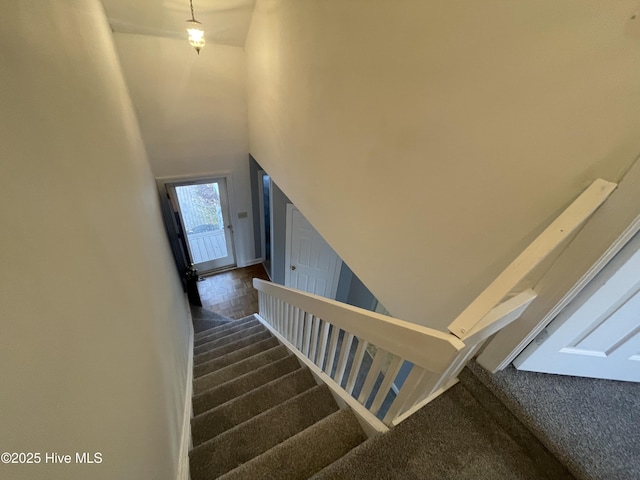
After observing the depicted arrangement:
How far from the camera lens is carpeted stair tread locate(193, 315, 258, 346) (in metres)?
3.26

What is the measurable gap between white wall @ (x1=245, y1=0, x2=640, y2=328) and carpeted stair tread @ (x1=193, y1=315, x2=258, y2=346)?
2.32 meters

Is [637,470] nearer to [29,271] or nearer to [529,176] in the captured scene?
[529,176]

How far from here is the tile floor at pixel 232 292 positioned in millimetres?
4262

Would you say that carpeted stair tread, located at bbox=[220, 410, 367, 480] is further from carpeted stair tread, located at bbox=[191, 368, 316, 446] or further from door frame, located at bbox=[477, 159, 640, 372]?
door frame, located at bbox=[477, 159, 640, 372]

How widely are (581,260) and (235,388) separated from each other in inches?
84.2

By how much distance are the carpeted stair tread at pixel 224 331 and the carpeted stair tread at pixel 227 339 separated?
11 cm

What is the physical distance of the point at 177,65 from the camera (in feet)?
9.96

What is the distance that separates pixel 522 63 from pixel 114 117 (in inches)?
82.8

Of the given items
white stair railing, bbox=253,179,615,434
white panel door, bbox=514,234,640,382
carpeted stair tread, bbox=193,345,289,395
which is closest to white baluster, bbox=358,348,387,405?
white stair railing, bbox=253,179,615,434

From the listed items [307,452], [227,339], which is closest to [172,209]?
[227,339]

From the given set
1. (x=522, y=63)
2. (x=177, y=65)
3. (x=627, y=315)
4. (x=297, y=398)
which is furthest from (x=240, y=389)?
(x=177, y=65)

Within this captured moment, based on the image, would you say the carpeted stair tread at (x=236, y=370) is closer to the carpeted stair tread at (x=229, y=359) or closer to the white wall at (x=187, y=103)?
the carpeted stair tread at (x=229, y=359)

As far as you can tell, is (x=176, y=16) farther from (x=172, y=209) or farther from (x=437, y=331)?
(x=437, y=331)

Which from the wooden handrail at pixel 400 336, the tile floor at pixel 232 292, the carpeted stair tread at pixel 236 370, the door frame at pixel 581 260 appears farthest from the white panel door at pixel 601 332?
the tile floor at pixel 232 292
